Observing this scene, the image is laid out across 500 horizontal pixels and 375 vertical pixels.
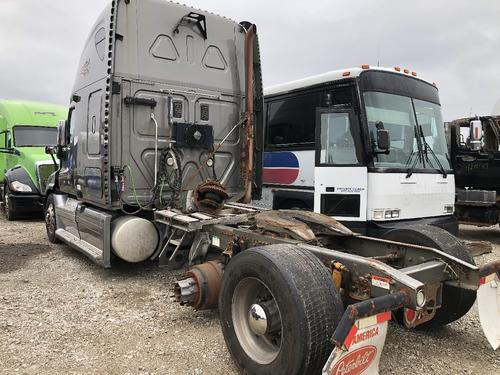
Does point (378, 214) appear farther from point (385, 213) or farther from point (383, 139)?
point (383, 139)

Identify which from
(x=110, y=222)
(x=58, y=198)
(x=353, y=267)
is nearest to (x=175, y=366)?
(x=353, y=267)

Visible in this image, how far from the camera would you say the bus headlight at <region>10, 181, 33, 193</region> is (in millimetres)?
10172

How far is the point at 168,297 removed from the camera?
187 inches


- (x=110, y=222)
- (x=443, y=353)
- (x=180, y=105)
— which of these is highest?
(x=180, y=105)

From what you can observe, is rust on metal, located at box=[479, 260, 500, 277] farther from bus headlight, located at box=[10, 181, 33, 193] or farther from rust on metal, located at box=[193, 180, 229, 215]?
bus headlight, located at box=[10, 181, 33, 193]

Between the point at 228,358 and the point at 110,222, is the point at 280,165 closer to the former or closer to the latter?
the point at 110,222

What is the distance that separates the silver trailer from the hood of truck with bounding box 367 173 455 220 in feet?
5.50

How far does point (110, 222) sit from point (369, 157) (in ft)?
11.2

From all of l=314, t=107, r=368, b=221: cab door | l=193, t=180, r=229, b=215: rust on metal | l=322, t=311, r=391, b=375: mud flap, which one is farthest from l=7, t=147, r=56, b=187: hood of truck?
l=322, t=311, r=391, b=375: mud flap

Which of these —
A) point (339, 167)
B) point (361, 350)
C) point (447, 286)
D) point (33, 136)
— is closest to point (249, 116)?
point (339, 167)

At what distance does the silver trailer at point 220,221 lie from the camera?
2623mm

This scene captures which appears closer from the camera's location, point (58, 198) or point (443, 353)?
point (443, 353)

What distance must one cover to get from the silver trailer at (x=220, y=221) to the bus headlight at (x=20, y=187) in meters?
2.72

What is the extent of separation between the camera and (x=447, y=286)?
11.6 feet
